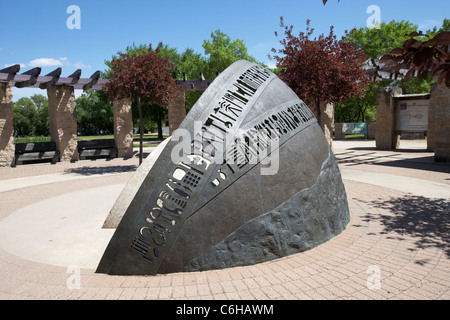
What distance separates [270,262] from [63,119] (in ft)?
51.6

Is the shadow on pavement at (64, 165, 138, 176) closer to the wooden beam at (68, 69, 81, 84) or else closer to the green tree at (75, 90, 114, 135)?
the wooden beam at (68, 69, 81, 84)

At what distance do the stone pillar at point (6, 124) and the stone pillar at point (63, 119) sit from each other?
1939 mm

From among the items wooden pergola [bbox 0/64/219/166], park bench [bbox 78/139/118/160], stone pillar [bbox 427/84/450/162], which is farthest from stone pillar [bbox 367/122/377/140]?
park bench [bbox 78/139/118/160]

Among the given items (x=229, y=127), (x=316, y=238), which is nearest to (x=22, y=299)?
(x=229, y=127)

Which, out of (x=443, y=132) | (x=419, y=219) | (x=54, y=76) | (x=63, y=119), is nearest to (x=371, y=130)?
(x=443, y=132)

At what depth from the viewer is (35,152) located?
15.9 metres

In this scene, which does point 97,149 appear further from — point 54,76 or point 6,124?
point 54,76

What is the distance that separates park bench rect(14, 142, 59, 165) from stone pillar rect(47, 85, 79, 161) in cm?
34

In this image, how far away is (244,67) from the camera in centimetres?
488

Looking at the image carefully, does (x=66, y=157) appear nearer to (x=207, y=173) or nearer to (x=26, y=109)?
(x=207, y=173)

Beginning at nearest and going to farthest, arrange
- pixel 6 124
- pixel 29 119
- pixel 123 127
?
pixel 6 124 → pixel 123 127 → pixel 29 119

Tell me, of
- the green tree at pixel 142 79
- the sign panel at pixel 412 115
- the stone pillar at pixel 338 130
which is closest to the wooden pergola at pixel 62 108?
the green tree at pixel 142 79

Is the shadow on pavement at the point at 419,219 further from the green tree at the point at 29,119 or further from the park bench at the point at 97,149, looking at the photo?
the green tree at the point at 29,119
